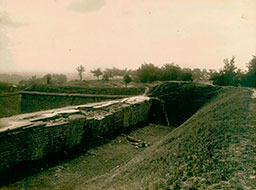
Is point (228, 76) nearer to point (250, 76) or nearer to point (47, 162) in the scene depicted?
point (250, 76)

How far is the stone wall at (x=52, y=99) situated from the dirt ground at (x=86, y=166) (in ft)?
34.0

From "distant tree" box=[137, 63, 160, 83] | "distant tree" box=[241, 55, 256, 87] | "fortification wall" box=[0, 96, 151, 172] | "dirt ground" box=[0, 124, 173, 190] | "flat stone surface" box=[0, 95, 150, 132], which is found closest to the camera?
"dirt ground" box=[0, 124, 173, 190]

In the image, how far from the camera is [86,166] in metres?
5.82

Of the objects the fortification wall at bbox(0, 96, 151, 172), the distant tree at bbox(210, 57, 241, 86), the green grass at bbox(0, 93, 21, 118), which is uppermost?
the distant tree at bbox(210, 57, 241, 86)

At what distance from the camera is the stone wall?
60.5 feet

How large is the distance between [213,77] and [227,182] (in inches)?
741

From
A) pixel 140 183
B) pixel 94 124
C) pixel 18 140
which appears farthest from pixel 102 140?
pixel 140 183

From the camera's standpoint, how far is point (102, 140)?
25.7 feet

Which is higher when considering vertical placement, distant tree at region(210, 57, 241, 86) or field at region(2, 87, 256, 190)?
distant tree at region(210, 57, 241, 86)

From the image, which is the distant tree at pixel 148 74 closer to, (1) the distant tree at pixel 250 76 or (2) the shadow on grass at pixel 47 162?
(1) the distant tree at pixel 250 76

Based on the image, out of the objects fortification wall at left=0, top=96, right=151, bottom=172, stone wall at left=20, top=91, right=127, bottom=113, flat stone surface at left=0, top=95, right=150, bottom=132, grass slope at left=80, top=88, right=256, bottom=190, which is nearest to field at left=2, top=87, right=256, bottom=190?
grass slope at left=80, top=88, right=256, bottom=190

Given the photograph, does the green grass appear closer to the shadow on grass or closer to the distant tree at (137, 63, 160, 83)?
the shadow on grass

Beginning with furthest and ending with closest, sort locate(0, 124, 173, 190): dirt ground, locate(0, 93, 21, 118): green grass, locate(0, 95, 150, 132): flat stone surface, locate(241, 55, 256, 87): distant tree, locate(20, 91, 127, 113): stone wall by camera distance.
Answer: locate(241, 55, 256, 87): distant tree < locate(0, 93, 21, 118): green grass < locate(20, 91, 127, 113): stone wall < locate(0, 95, 150, 132): flat stone surface < locate(0, 124, 173, 190): dirt ground

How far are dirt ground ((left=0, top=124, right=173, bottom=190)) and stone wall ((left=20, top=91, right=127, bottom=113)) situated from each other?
10365 mm
